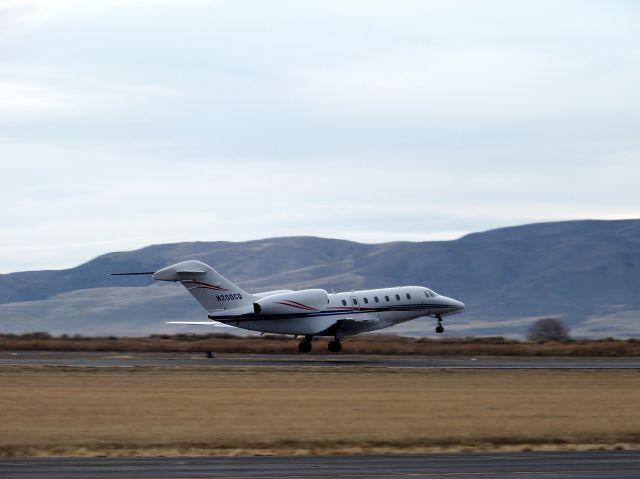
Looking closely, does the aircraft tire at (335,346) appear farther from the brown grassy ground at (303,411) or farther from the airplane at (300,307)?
the brown grassy ground at (303,411)

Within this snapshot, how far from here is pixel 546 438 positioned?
29.9m

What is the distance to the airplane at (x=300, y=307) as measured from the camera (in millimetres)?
56812

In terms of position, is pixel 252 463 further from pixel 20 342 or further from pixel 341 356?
pixel 20 342

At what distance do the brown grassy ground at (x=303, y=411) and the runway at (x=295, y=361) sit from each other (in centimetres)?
352

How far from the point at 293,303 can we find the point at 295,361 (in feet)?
13.9

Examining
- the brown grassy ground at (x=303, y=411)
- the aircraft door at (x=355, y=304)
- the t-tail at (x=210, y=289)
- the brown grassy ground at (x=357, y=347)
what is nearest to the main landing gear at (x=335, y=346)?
the brown grassy ground at (x=357, y=347)

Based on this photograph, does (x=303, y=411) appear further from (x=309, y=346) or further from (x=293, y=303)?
(x=309, y=346)

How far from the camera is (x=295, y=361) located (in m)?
54.2

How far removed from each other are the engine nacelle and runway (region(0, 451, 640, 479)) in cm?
3086

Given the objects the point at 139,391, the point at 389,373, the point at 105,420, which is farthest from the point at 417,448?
the point at 389,373

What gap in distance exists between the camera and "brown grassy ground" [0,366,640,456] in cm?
2817

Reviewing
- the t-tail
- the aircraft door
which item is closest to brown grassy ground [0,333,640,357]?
the aircraft door

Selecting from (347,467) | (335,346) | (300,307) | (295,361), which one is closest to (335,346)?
(335,346)

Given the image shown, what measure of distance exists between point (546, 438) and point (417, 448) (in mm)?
3925
